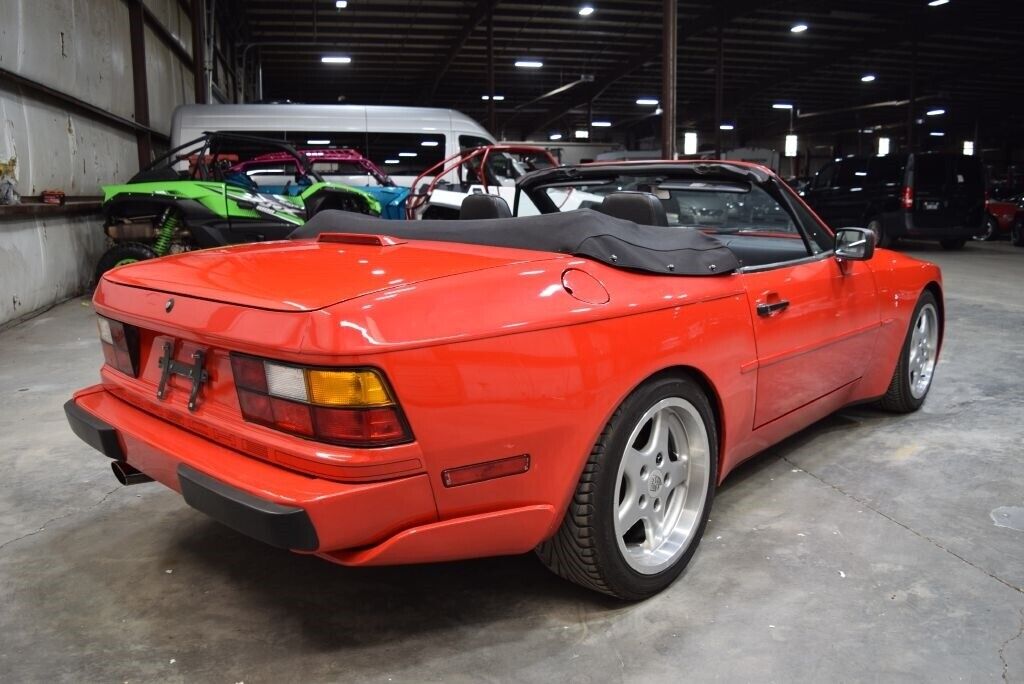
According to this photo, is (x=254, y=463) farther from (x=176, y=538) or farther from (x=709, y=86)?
(x=709, y=86)

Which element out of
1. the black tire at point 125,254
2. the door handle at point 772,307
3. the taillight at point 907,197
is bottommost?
the door handle at point 772,307

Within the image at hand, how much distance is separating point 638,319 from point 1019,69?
27833mm

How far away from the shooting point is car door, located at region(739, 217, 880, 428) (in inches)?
94.8

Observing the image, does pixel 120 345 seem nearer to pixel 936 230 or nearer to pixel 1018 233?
pixel 936 230

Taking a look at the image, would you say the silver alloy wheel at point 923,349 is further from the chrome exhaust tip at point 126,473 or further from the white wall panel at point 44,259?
the white wall panel at point 44,259

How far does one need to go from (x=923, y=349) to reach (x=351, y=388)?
321 cm

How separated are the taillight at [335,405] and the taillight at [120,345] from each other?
25.4 inches

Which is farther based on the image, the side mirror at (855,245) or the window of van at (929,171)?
the window of van at (929,171)

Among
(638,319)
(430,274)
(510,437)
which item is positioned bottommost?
(510,437)

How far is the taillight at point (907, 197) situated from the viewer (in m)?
12.0

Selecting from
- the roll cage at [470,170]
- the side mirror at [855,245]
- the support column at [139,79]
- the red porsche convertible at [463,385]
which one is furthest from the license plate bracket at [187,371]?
the support column at [139,79]

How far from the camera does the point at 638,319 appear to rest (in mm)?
1889

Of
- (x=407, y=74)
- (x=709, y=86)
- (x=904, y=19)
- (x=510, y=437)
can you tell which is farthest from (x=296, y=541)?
(x=709, y=86)

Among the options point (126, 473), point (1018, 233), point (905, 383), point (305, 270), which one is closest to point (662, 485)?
point (305, 270)
